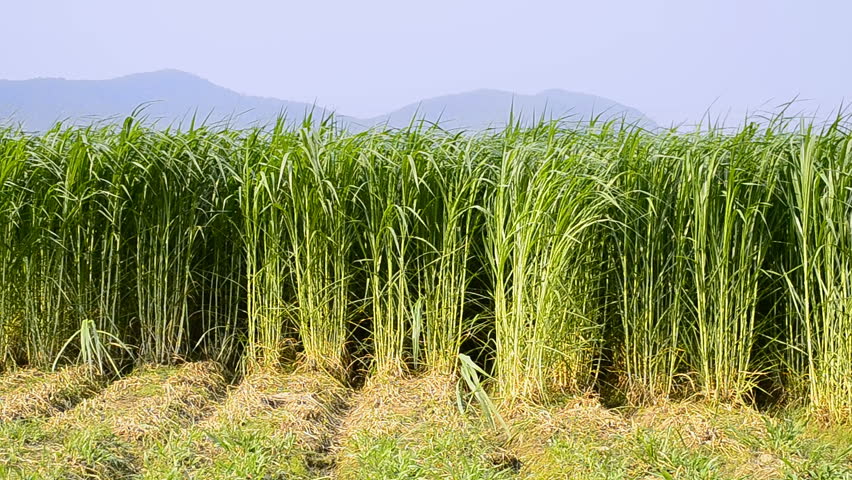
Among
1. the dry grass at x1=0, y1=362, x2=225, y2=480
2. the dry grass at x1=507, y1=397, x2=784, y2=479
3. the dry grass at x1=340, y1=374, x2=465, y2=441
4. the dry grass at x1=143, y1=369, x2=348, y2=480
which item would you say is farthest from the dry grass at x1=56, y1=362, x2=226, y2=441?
the dry grass at x1=507, y1=397, x2=784, y2=479

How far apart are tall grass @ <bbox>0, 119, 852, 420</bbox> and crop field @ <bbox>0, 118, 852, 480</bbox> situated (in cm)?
2

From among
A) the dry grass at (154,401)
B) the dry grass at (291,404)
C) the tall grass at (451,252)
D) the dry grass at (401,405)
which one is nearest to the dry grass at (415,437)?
the dry grass at (401,405)

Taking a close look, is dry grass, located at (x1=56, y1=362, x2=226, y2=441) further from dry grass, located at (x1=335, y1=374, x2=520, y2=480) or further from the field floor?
dry grass, located at (x1=335, y1=374, x2=520, y2=480)

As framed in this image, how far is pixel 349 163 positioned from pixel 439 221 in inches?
22.0

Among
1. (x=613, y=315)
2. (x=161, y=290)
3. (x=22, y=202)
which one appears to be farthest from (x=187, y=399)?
(x=613, y=315)

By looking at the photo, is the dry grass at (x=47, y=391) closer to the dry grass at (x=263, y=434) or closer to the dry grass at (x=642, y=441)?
the dry grass at (x=263, y=434)

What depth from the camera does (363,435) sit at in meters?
3.42

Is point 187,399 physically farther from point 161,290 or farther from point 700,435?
point 700,435

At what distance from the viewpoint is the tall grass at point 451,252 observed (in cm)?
373

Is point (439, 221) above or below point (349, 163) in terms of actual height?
below

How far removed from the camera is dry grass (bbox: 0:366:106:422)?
377 cm

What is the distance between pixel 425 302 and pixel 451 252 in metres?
0.36

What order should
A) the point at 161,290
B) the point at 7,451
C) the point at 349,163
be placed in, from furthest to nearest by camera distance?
1. the point at 161,290
2. the point at 349,163
3. the point at 7,451

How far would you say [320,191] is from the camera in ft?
13.3
